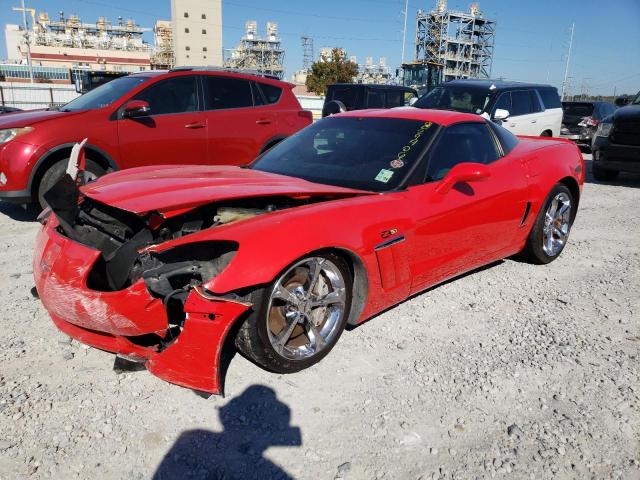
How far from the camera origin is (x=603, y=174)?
976 cm

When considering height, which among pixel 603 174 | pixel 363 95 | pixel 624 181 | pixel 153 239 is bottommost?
pixel 624 181

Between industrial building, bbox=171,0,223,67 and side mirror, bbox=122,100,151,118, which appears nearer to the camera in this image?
side mirror, bbox=122,100,151,118

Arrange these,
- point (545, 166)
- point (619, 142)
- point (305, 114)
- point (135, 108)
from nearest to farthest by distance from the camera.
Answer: point (545, 166)
point (135, 108)
point (305, 114)
point (619, 142)

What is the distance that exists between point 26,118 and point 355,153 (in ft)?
13.3

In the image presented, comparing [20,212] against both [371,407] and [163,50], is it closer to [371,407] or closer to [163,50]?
[371,407]

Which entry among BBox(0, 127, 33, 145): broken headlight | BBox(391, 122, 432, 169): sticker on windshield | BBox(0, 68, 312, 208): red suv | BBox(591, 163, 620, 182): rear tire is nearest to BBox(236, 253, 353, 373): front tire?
BBox(391, 122, 432, 169): sticker on windshield

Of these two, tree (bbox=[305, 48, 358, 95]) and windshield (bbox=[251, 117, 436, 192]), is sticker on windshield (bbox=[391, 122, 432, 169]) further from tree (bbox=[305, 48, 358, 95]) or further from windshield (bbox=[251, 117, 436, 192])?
tree (bbox=[305, 48, 358, 95])

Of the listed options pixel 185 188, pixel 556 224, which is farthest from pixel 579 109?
pixel 185 188

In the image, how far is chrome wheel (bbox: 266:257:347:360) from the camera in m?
2.65

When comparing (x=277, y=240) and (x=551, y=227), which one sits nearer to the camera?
(x=277, y=240)

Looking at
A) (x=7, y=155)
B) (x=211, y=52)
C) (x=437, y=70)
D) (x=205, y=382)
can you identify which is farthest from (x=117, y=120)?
(x=211, y=52)

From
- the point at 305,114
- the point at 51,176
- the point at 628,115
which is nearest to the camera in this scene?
the point at 51,176

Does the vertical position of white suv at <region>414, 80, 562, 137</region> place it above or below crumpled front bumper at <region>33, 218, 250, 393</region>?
above

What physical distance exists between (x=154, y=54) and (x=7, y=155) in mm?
100728
